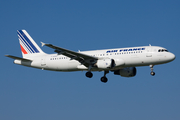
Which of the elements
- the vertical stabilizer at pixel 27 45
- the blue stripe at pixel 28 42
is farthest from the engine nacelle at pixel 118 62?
the blue stripe at pixel 28 42

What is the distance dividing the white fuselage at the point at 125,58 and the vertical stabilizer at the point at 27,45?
4.19 metres

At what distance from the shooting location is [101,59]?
54.1 meters

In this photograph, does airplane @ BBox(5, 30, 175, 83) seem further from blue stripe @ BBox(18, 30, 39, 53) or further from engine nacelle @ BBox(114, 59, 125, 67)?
blue stripe @ BBox(18, 30, 39, 53)

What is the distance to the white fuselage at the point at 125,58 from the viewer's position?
52000 mm

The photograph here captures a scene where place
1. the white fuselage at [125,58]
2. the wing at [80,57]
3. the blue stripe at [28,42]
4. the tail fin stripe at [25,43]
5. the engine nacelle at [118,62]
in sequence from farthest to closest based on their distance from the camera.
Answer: the tail fin stripe at [25,43]
the blue stripe at [28,42]
the engine nacelle at [118,62]
the white fuselage at [125,58]
the wing at [80,57]

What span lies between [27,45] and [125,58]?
2020 centimetres

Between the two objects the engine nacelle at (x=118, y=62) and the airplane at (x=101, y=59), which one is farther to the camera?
the engine nacelle at (x=118, y=62)

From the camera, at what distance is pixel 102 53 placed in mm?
54906

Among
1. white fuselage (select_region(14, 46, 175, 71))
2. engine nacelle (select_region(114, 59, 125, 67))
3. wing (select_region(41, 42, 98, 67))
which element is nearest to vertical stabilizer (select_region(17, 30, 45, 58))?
white fuselage (select_region(14, 46, 175, 71))

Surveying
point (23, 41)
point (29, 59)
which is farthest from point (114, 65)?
point (23, 41)

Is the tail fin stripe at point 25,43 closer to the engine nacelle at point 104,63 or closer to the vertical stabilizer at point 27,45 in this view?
the vertical stabilizer at point 27,45

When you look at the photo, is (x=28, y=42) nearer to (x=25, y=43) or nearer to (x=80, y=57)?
(x=25, y=43)

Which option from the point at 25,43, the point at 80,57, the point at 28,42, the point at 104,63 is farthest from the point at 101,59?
the point at 25,43

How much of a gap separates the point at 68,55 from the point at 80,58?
2249mm
